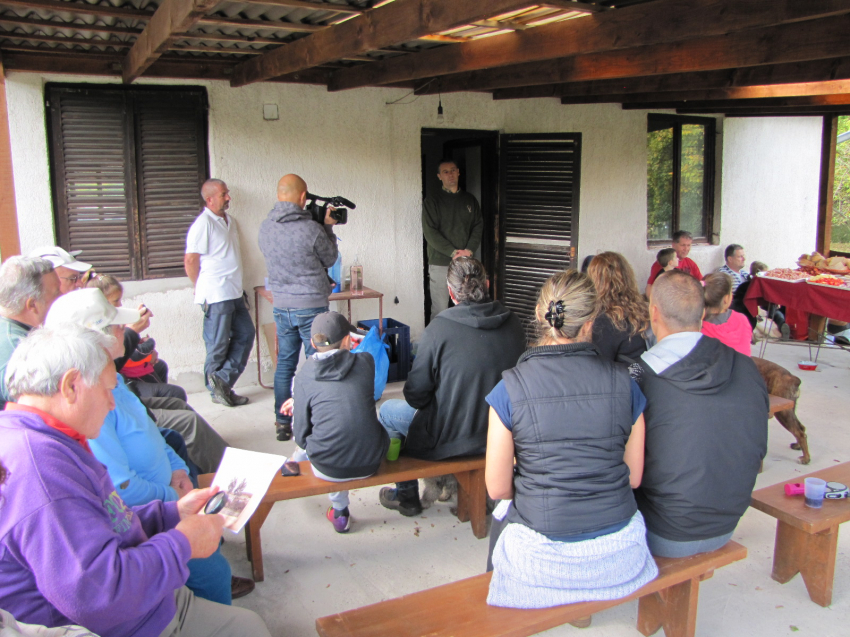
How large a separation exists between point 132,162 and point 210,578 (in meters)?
3.65

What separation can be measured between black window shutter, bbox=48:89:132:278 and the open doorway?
258 cm

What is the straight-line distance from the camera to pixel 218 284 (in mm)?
4938

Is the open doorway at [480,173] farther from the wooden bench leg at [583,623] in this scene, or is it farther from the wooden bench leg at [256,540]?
the wooden bench leg at [583,623]

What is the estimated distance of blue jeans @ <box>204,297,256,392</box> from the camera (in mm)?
5004

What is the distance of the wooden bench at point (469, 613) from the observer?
1.97m

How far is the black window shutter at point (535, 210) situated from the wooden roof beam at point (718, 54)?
155 centimetres

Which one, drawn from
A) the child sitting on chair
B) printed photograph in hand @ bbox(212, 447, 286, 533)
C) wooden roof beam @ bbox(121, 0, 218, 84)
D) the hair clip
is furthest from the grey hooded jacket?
the hair clip

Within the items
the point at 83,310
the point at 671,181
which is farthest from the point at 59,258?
the point at 671,181

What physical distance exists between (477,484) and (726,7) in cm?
233

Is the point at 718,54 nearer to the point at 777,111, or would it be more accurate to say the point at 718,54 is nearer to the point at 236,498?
the point at 236,498

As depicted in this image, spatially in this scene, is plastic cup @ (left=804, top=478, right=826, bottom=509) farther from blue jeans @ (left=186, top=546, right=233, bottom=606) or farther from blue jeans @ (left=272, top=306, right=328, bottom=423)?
blue jeans @ (left=272, top=306, right=328, bottom=423)

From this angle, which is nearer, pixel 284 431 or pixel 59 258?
pixel 59 258

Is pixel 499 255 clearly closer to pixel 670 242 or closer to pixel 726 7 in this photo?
pixel 670 242

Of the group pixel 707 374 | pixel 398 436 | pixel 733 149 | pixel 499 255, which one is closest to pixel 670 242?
pixel 733 149
